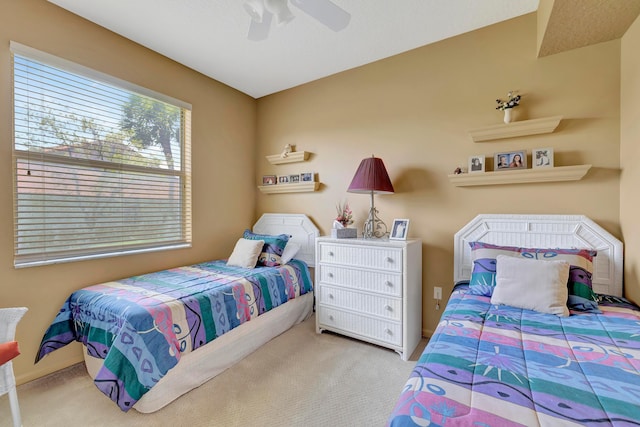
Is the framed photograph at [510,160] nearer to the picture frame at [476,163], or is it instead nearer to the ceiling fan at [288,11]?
the picture frame at [476,163]

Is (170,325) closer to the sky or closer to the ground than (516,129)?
closer to the ground

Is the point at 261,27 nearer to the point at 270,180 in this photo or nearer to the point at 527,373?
the point at 270,180

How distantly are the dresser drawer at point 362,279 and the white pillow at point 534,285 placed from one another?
72 centimetres

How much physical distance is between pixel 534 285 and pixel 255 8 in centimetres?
221

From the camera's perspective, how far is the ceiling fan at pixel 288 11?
149 cm

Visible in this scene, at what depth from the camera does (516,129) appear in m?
2.06

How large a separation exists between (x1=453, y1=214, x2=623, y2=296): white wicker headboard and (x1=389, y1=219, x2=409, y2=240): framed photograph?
42cm

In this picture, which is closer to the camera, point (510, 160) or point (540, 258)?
point (540, 258)

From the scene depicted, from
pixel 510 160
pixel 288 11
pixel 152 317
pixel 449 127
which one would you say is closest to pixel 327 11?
pixel 288 11

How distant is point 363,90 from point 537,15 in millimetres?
1435

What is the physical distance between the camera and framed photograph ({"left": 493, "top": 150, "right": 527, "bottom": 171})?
2.09 meters

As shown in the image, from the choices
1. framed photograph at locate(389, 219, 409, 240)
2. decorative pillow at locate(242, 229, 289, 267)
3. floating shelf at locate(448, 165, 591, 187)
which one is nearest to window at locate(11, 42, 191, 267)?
decorative pillow at locate(242, 229, 289, 267)

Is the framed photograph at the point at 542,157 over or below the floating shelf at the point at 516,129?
below

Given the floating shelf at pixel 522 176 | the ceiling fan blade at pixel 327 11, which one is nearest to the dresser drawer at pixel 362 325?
the floating shelf at pixel 522 176
